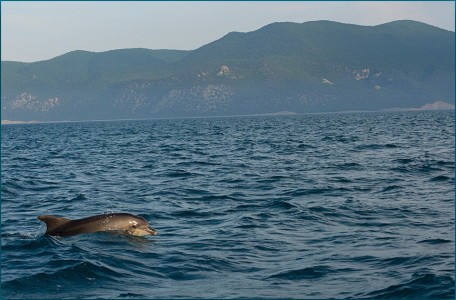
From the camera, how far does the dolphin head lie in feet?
58.5

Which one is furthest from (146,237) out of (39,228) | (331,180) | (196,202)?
(331,180)

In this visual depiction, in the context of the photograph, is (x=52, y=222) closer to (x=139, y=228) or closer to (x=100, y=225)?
(x=100, y=225)

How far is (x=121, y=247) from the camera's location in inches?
645

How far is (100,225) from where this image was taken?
59.3 ft

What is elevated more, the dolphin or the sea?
the dolphin

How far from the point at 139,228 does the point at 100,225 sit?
111cm

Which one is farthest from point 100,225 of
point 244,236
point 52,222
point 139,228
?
point 244,236

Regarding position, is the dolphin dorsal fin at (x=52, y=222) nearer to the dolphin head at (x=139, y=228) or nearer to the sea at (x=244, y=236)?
the sea at (x=244, y=236)

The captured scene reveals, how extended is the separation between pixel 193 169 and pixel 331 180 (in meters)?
9.47

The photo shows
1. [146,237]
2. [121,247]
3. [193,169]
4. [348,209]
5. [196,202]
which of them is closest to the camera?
[121,247]

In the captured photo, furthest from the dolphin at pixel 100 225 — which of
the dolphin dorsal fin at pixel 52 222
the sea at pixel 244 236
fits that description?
the sea at pixel 244 236

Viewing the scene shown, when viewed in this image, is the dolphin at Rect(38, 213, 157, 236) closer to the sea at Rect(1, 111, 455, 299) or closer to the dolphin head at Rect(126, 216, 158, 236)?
the dolphin head at Rect(126, 216, 158, 236)

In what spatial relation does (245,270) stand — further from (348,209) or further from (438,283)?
(348,209)

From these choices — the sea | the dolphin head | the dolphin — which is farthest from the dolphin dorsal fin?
the dolphin head
